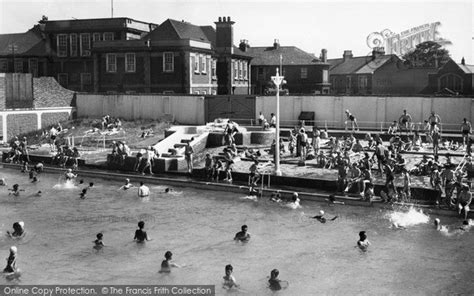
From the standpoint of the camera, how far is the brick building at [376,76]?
6925cm

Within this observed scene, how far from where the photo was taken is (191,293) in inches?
549

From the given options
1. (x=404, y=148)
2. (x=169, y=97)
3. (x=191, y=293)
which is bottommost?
(x=191, y=293)

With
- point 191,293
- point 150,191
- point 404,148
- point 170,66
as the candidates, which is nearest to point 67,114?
point 170,66

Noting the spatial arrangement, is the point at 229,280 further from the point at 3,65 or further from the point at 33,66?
the point at 3,65

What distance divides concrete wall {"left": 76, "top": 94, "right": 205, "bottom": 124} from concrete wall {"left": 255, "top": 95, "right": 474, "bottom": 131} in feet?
17.5

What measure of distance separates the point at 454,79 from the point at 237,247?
154ft

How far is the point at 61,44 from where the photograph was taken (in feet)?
205

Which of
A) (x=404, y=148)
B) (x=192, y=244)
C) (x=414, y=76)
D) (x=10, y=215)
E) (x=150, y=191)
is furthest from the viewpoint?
(x=414, y=76)

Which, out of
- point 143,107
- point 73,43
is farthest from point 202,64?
point 73,43

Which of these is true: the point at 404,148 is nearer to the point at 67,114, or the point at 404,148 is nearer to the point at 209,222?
the point at 209,222

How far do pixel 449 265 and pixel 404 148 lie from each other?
16076 mm

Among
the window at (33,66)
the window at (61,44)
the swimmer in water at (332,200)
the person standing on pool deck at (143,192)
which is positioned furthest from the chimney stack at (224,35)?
the swimmer in water at (332,200)

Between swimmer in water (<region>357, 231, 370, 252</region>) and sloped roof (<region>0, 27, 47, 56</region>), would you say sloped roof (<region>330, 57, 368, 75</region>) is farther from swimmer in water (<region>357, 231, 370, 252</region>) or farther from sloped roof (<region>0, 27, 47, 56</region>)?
swimmer in water (<region>357, 231, 370, 252</region>)

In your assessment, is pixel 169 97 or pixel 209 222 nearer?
pixel 209 222
